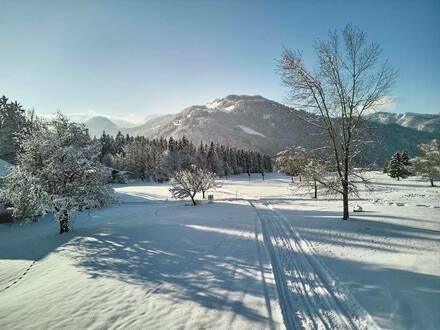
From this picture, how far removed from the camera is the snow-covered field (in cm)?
639

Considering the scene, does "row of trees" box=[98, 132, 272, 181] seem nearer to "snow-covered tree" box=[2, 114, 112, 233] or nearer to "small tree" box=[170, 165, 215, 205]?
"small tree" box=[170, 165, 215, 205]

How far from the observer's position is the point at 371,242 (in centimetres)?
1177

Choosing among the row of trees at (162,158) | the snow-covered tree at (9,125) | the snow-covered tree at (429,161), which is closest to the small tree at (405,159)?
the snow-covered tree at (429,161)

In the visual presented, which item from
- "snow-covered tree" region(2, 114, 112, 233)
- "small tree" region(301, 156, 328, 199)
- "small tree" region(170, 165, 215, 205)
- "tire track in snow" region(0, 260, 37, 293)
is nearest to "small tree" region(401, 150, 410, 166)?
"small tree" region(170, 165, 215, 205)

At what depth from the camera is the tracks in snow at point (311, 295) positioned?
6.06 metres

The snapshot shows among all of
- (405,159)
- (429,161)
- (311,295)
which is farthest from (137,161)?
(311,295)

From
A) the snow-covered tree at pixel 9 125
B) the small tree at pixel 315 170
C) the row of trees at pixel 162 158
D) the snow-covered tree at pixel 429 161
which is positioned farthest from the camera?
the row of trees at pixel 162 158

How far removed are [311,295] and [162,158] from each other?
85.7 meters

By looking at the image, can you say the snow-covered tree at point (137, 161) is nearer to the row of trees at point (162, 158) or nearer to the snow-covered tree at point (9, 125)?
the row of trees at point (162, 158)

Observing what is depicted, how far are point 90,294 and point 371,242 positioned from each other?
485 inches

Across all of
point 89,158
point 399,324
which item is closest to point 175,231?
point 89,158

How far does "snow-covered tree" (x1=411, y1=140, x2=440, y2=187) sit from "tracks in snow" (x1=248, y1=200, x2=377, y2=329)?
53.3 m

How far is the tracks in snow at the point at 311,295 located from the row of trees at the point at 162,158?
65141mm

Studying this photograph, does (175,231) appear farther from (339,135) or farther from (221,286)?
(339,135)
